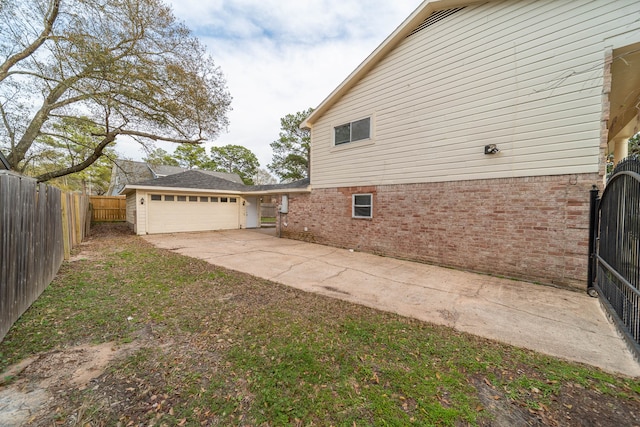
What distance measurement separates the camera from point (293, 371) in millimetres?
2205

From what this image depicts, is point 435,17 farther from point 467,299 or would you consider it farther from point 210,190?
point 210,190

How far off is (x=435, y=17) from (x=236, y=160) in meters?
30.2

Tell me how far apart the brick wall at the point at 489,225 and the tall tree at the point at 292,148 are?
16529 mm

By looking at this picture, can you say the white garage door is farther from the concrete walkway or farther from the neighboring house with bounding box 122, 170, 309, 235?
the concrete walkway

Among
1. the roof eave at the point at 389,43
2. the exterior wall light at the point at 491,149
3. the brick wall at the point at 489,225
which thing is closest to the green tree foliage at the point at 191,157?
the roof eave at the point at 389,43

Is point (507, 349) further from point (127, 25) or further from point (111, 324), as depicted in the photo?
point (127, 25)

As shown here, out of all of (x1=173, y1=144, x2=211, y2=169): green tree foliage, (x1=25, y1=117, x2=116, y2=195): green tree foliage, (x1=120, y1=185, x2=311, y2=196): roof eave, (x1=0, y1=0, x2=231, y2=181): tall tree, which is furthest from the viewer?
(x1=173, y1=144, x2=211, y2=169): green tree foliage

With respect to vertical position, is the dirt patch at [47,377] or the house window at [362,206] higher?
the house window at [362,206]

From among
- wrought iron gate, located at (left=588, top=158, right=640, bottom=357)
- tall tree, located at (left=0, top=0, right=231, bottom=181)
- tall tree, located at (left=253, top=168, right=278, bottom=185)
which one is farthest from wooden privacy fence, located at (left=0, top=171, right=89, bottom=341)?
tall tree, located at (left=253, top=168, right=278, bottom=185)

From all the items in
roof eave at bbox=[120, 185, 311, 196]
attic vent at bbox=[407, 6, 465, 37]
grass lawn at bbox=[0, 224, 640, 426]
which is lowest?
grass lawn at bbox=[0, 224, 640, 426]

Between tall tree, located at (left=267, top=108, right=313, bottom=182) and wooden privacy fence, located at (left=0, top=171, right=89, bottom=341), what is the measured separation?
A: 19.8 meters

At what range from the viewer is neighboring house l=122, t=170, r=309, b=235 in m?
11.4

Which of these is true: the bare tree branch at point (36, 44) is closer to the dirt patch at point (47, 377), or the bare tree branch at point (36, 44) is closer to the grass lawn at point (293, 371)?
the grass lawn at point (293, 371)

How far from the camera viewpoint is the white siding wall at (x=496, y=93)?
4418mm
